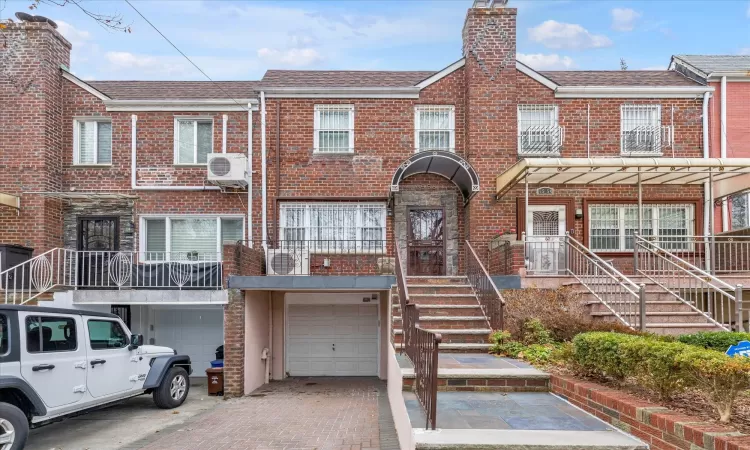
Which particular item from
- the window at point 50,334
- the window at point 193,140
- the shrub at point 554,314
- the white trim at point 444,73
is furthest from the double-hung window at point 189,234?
the shrub at point 554,314

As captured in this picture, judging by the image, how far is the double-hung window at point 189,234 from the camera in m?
14.7

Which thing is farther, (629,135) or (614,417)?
(629,135)

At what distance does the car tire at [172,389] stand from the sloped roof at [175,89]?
23.7ft

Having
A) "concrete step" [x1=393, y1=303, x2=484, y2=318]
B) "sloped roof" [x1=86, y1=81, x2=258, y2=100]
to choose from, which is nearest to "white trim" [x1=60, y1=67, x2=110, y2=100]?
"sloped roof" [x1=86, y1=81, x2=258, y2=100]

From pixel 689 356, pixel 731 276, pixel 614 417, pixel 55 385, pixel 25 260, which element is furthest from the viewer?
pixel 25 260

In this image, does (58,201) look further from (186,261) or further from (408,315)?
(408,315)

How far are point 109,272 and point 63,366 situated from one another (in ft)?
16.7

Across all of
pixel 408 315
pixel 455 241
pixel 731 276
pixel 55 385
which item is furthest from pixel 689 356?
pixel 455 241

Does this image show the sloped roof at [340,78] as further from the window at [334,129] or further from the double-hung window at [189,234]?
the double-hung window at [189,234]

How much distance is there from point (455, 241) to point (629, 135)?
5.16 metres

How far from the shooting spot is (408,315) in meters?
8.26

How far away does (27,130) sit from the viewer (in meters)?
13.9

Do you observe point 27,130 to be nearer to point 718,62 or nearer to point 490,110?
point 490,110

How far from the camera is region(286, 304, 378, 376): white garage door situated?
15.8 metres
